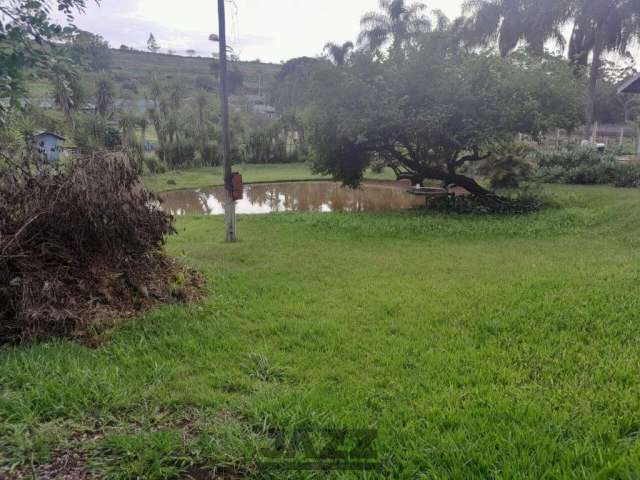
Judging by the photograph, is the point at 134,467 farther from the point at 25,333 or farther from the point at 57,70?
the point at 57,70

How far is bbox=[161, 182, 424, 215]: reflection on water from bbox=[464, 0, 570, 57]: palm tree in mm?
9034

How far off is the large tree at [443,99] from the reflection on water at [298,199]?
96.9 inches

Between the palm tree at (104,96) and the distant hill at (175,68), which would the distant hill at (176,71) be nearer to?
the distant hill at (175,68)

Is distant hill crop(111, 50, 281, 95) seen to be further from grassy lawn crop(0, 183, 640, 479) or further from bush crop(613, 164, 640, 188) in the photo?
grassy lawn crop(0, 183, 640, 479)

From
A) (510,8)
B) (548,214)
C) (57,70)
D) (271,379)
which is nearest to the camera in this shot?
(271,379)

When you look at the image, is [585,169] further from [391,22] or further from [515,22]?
[391,22]

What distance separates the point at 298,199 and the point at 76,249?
11237 millimetres

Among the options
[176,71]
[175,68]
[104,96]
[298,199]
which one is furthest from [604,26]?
[175,68]

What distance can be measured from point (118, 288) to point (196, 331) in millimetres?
846

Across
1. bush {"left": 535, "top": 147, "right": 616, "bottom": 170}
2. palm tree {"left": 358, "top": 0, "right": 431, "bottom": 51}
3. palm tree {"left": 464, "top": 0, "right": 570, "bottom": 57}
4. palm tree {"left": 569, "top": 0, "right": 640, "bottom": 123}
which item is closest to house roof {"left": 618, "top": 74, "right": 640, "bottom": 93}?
bush {"left": 535, "top": 147, "right": 616, "bottom": 170}

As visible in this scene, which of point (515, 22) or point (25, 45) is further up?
point (515, 22)

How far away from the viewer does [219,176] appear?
2089 centimetres

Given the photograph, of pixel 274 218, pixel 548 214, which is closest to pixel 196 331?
pixel 274 218

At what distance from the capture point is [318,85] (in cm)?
1048
